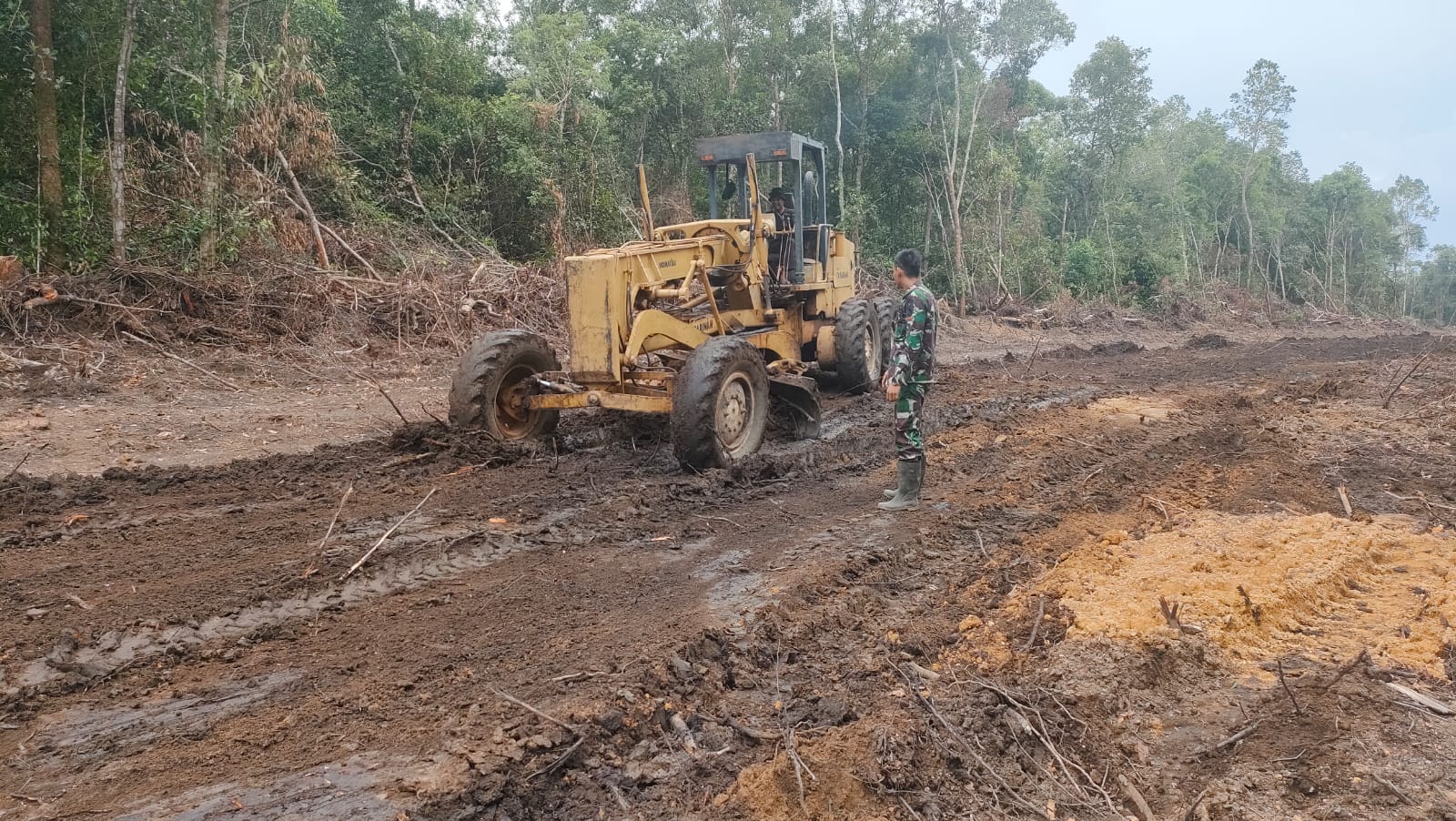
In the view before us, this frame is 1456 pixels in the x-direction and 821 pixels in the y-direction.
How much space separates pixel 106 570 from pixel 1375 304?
55583 millimetres

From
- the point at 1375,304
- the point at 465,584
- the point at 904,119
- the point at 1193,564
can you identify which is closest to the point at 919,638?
the point at 1193,564

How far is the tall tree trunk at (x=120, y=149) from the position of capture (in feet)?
38.7

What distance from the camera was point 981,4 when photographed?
2795cm

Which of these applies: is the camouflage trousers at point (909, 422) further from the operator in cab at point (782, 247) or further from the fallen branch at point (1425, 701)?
the operator in cab at point (782, 247)

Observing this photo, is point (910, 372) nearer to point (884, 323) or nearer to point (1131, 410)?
point (884, 323)

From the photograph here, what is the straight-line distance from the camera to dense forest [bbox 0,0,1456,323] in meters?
12.5

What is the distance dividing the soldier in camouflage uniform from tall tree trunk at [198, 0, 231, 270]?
33.3 feet

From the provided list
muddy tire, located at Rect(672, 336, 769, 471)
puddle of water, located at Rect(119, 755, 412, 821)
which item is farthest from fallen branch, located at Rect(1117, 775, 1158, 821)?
muddy tire, located at Rect(672, 336, 769, 471)

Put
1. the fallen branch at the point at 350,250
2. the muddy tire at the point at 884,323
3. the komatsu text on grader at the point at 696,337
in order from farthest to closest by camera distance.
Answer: the fallen branch at the point at 350,250, the muddy tire at the point at 884,323, the komatsu text on grader at the point at 696,337

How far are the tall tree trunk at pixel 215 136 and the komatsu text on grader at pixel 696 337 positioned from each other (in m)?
6.63

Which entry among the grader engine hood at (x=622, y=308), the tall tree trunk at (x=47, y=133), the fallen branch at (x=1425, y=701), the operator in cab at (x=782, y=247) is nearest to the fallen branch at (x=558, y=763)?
the fallen branch at (x=1425, y=701)

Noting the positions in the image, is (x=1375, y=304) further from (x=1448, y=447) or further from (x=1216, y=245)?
(x=1448, y=447)

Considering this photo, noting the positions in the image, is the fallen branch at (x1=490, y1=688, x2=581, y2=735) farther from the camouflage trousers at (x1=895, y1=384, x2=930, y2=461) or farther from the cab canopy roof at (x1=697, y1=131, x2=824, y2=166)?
the cab canopy roof at (x1=697, y1=131, x2=824, y2=166)

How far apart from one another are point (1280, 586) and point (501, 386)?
19.6 feet
